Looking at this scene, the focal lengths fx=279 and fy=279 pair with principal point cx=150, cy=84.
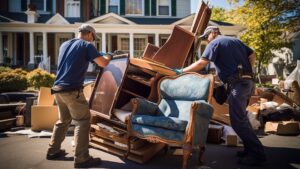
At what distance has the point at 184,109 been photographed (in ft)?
14.9

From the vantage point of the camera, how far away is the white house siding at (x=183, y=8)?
72.6ft

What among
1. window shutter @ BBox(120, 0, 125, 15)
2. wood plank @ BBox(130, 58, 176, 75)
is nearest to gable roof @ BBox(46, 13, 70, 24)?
window shutter @ BBox(120, 0, 125, 15)

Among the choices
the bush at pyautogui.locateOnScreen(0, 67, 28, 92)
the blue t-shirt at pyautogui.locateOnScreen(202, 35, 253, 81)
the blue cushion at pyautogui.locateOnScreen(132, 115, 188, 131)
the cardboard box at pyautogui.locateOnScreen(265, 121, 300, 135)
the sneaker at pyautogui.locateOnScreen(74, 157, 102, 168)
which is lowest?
the cardboard box at pyautogui.locateOnScreen(265, 121, 300, 135)

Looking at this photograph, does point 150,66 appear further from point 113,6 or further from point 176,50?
point 113,6

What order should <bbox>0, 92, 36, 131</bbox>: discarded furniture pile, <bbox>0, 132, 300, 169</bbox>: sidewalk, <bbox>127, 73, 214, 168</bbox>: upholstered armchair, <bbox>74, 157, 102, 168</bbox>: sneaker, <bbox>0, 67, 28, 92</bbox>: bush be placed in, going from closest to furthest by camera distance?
<bbox>127, 73, 214, 168</bbox>: upholstered armchair, <bbox>74, 157, 102, 168</bbox>: sneaker, <bbox>0, 132, 300, 169</bbox>: sidewalk, <bbox>0, 92, 36, 131</bbox>: discarded furniture pile, <bbox>0, 67, 28, 92</bbox>: bush

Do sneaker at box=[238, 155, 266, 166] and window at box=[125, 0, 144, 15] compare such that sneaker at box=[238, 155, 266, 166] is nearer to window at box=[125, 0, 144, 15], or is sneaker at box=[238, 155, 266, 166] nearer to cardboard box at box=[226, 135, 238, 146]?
cardboard box at box=[226, 135, 238, 146]

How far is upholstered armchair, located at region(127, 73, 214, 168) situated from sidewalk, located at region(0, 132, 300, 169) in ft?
1.36

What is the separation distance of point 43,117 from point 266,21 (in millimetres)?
15862

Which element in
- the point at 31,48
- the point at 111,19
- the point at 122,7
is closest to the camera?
the point at 111,19

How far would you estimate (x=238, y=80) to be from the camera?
4227mm

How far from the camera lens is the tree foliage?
57.2 feet

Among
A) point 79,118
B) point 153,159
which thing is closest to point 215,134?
point 153,159

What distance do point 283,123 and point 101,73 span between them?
14.3 feet

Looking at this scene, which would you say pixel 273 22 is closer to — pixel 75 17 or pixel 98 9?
pixel 98 9
